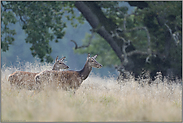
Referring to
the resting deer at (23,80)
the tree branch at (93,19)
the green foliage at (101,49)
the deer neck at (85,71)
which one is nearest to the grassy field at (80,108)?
the deer neck at (85,71)

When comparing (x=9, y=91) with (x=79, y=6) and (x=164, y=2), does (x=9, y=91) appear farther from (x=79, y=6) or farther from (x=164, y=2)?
(x=164, y=2)

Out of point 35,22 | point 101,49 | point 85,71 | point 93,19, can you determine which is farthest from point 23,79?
point 101,49

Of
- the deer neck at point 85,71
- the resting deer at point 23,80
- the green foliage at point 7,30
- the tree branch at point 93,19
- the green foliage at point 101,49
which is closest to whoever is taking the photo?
the deer neck at point 85,71

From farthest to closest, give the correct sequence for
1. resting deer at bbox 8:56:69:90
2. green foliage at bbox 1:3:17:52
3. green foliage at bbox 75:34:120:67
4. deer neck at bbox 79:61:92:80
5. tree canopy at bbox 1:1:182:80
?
green foliage at bbox 75:34:120:67 < tree canopy at bbox 1:1:182:80 < green foliage at bbox 1:3:17:52 < resting deer at bbox 8:56:69:90 < deer neck at bbox 79:61:92:80

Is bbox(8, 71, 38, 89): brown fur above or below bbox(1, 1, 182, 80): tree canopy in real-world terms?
below

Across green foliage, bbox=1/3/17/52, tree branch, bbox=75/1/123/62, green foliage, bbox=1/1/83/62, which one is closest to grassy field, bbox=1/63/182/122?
green foliage, bbox=1/1/83/62

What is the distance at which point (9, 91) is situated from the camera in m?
6.60

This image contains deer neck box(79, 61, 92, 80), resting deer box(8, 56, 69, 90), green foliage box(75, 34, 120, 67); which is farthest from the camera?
green foliage box(75, 34, 120, 67)

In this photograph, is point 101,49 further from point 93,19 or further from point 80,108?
point 80,108

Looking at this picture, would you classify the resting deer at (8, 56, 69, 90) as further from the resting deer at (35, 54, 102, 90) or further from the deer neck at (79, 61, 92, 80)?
the deer neck at (79, 61, 92, 80)

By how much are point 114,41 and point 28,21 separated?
445 centimetres

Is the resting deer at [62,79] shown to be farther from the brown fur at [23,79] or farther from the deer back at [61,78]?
the brown fur at [23,79]

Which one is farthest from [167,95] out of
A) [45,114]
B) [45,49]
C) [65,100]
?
[45,49]

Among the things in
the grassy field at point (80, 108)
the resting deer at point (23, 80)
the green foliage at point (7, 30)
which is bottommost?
the grassy field at point (80, 108)
